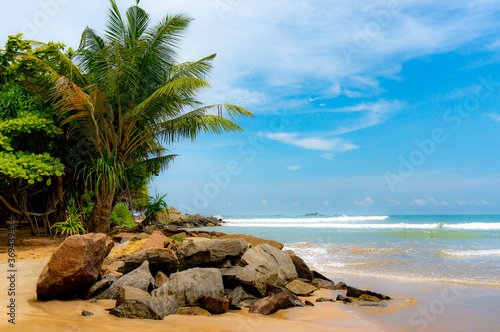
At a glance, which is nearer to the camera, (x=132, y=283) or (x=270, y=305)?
(x=270, y=305)

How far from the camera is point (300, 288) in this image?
621 centimetres

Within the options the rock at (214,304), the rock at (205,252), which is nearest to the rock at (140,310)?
the rock at (214,304)

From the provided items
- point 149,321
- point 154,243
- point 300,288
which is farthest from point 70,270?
point 300,288

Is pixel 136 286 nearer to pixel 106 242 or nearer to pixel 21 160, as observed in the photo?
pixel 106 242

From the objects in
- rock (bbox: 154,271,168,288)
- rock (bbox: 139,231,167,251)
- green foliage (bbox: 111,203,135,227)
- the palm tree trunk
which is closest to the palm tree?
the palm tree trunk

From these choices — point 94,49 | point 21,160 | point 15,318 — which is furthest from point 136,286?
point 94,49

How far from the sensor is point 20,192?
11.7 m

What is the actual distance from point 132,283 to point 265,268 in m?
2.13

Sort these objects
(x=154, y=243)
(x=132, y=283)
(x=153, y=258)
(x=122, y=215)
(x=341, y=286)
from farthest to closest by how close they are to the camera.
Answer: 1. (x=122, y=215)
2. (x=154, y=243)
3. (x=341, y=286)
4. (x=153, y=258)
5. (x=132, y=283)

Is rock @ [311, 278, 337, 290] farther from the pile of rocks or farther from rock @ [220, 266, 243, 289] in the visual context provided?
rock @ [220, 266, 243, 289]

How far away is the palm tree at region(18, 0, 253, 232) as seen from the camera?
10539mm

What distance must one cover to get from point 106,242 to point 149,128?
7.06 meters

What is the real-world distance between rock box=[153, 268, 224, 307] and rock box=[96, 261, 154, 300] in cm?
29

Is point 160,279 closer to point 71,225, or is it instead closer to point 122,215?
point 71,225
